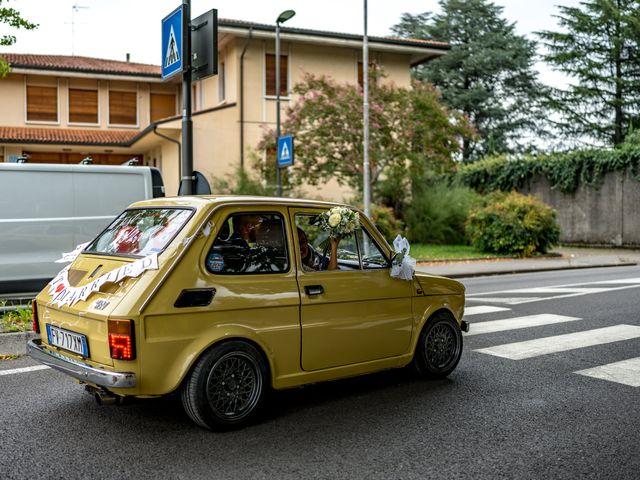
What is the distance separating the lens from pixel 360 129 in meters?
24.7

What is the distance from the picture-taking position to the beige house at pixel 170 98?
91.5 feet

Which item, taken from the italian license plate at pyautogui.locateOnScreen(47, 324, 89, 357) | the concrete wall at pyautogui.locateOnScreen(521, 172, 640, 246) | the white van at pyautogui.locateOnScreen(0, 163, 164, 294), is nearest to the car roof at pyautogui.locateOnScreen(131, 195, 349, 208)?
the italian license plate at pyautogui.locateOnScreen(47, 324, 89, 357)

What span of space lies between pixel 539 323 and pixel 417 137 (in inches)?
630

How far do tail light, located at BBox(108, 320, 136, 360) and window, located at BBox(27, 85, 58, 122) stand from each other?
30840mm

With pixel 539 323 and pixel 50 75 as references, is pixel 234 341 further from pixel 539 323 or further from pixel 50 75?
pixel 50 75

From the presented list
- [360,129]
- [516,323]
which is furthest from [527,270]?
[516,323]

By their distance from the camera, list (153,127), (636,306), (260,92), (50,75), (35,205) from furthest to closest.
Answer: (50,75) → (260,92) → (153,127) → (636,306) → (35,205)

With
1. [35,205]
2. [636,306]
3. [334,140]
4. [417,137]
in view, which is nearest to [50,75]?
[334,140]

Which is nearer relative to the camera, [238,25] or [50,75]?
[238,25]

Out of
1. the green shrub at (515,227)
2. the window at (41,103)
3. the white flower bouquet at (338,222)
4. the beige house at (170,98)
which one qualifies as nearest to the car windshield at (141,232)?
the white flower bouquet at (338,222)

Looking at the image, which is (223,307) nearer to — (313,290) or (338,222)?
(313,290)

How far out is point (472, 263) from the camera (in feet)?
66.8

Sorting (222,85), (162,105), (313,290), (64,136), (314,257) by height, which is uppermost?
(222,85)

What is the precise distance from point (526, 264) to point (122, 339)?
56.2ft
